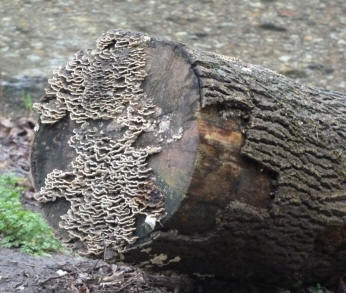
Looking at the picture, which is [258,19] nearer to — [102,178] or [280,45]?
[280,45]

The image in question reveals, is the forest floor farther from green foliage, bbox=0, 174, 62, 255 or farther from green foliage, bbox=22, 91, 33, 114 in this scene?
green foliage, bbox=22, 91, 33, 114

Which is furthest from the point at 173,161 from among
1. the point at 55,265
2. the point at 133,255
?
the point at 55,265

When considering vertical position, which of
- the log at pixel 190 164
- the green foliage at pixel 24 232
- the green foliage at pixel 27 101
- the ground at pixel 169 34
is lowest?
the green foliage at pixel 27 101

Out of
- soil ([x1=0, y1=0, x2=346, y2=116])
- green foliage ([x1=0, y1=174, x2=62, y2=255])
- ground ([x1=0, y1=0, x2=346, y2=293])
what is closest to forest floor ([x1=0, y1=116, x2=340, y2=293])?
green foliage ([x1=0, y1=174, x2=62, y2=255])

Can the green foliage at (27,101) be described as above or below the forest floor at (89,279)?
below

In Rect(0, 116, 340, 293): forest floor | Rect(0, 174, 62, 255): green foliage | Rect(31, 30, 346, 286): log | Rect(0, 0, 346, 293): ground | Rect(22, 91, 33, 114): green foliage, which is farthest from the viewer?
Rect(0, 0, 346, 293): ground

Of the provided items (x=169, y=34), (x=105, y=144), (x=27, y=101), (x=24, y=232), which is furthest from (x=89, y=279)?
(x=169, y=34)

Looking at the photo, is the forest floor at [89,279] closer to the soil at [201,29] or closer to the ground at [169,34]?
the ground at [169,34]

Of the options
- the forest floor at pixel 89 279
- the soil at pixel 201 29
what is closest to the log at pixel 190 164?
the forest floor at pixel 89 279
